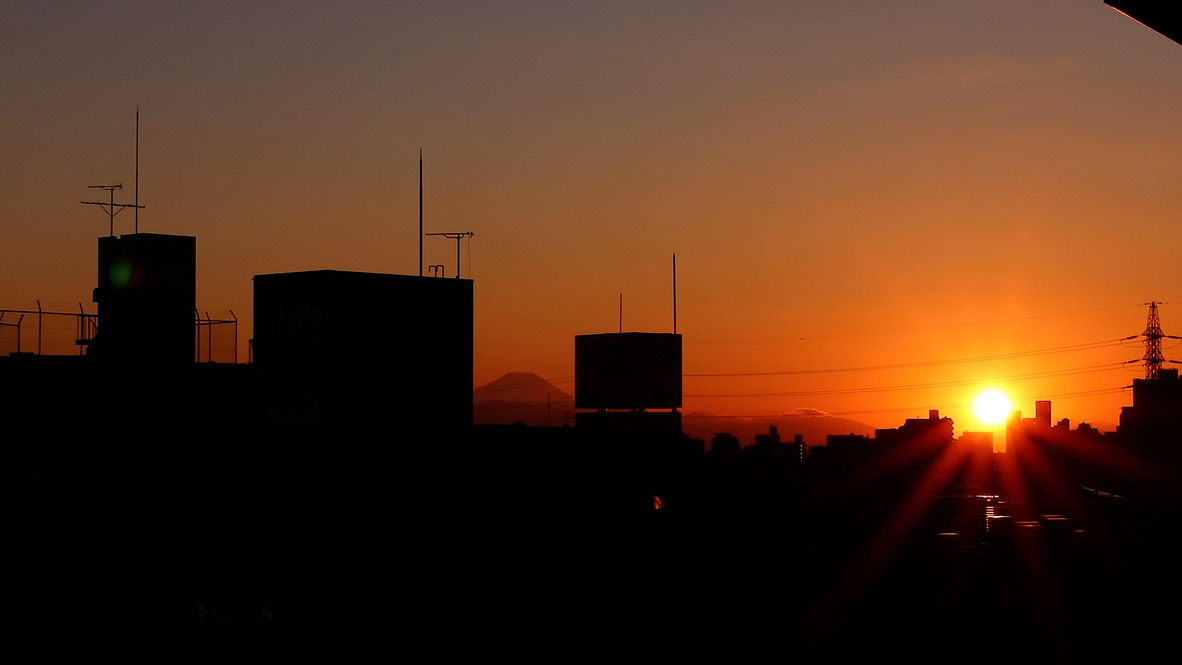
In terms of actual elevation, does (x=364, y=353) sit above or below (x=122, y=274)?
below

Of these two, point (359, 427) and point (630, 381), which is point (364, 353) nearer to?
point (359, 427)

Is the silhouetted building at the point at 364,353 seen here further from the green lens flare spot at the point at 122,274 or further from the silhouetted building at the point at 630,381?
the silhouetted building at the point at 630,381

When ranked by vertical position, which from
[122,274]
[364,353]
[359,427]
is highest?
[122,274]

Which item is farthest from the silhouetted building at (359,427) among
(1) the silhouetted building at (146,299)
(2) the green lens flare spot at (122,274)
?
(2) the green lens flare spot at (122,274)

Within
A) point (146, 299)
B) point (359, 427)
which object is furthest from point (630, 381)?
point (359, 427)

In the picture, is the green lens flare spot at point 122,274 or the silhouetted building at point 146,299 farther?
the green lens flare spot at point 122,274

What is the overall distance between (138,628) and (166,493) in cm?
621

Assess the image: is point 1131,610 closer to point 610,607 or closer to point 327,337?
point 610,607

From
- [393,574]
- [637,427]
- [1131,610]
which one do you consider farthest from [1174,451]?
[393,574]

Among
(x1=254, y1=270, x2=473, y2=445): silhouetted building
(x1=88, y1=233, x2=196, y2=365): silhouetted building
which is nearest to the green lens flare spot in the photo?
(x1=88, y1=233, x2=196, y2=365): silhouetted building

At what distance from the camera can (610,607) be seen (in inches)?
2292

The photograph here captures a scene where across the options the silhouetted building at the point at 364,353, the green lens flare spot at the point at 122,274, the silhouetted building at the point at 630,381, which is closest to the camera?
the silhouetted building at the point at 364,353

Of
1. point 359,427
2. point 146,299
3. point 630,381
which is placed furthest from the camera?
point 630,381

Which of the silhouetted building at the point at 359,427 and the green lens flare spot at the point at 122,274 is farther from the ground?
the green lens flare spot at the point at 122,274
